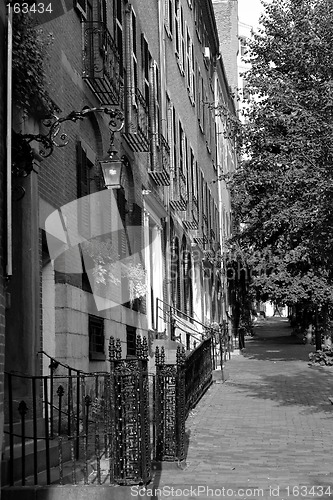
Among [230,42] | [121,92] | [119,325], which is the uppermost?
[230,42]

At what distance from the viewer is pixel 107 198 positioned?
45.3 feet

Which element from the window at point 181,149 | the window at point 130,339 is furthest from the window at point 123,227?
the window at point 181,149

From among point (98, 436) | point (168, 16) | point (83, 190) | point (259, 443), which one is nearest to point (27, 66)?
point (98, 436)

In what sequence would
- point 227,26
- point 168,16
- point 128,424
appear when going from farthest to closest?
point 227,26, point 168,16, point 128,424

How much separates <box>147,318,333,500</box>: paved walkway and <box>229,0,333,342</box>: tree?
2419mm

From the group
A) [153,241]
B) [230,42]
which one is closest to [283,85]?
[153,241]

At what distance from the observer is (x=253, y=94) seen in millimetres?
22938

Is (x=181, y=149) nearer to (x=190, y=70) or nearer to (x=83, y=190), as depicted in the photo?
(x=190, y=70)

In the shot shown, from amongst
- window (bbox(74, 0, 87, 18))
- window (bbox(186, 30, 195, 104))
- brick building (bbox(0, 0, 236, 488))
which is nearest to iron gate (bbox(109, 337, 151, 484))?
brick building (bbox(0, 0, 236, 488))

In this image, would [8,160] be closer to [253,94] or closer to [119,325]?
[119,325]

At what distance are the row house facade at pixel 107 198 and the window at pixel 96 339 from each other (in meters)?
0.03

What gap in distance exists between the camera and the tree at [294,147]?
13.0 m

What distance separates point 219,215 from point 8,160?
3026cm

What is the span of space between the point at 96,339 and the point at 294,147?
443 centimetres
